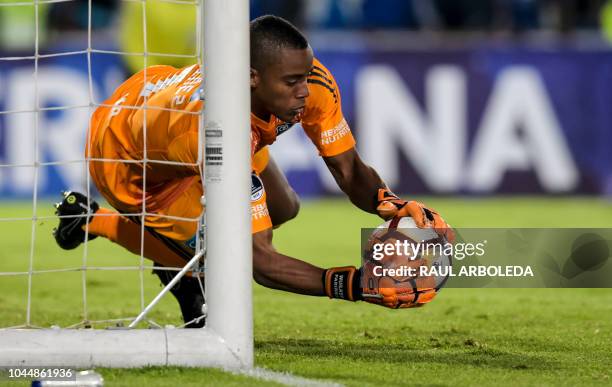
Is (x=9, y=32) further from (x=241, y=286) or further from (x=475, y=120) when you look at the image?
(x=241, y=286)

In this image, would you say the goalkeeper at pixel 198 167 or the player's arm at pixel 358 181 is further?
the player's arm at pixel 358 181

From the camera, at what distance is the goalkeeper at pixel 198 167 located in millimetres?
5324

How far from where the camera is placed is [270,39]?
546 centimetres

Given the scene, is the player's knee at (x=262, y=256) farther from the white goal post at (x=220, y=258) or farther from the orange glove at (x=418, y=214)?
the orange glove at (x=418, y=214)

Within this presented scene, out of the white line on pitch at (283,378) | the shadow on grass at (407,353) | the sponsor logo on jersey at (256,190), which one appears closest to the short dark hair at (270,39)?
the sponsor logo on jersey at (256,190)

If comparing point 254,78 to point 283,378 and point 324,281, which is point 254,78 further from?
point 283,378

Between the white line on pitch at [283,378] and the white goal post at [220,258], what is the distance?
78mm

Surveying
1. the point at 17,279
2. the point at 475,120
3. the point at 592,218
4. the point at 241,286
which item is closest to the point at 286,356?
the point at 241,286

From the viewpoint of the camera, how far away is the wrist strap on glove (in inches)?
205

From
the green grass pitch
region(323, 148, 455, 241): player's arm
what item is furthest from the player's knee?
region(323, 148, 455, 241): player's arm

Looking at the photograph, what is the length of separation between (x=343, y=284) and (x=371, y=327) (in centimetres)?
141

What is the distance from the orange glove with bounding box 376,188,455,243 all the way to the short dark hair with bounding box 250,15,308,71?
90 centimetres

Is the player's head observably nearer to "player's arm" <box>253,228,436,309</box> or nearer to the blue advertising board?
"player's arm" <box>253,228,436,309</box>

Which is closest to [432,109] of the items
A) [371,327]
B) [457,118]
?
[457,118]
